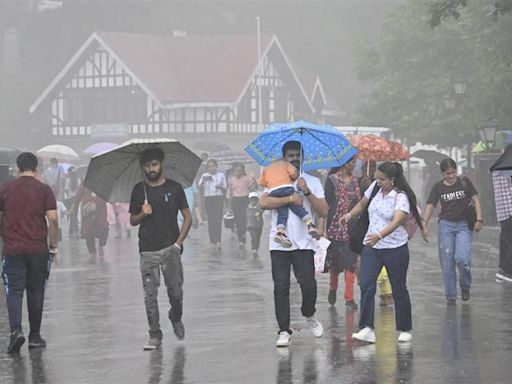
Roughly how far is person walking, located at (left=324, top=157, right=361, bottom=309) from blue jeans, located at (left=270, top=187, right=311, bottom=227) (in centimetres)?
325

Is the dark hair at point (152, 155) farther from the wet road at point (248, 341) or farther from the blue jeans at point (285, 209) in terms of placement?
the wet road at point (248, 341)

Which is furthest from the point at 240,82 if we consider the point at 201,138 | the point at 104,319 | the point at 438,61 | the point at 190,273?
the point at 104,319

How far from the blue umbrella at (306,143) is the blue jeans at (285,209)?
2.10 feet

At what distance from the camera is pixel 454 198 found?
14484 millimetres

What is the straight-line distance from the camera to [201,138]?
6894cm

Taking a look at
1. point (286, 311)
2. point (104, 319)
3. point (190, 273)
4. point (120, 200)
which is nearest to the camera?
point (286, 311)

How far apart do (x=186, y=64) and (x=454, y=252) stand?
5859cm

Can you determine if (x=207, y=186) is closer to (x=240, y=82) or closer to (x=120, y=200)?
(x=120, y=200)

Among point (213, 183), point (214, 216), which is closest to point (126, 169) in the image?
point (214, 216)

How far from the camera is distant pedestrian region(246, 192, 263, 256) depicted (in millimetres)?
23484

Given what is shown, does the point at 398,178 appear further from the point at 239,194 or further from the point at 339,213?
the point at 239,194

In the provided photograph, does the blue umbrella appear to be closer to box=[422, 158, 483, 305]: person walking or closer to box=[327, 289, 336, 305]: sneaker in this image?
box=[327, 289, 336, 305]: sneaker

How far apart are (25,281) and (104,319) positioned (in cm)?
233

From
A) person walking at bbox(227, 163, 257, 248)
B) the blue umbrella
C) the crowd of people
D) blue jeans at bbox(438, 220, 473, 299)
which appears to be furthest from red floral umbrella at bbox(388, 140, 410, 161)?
person walking at bbox(227, 163, 257, 248)
